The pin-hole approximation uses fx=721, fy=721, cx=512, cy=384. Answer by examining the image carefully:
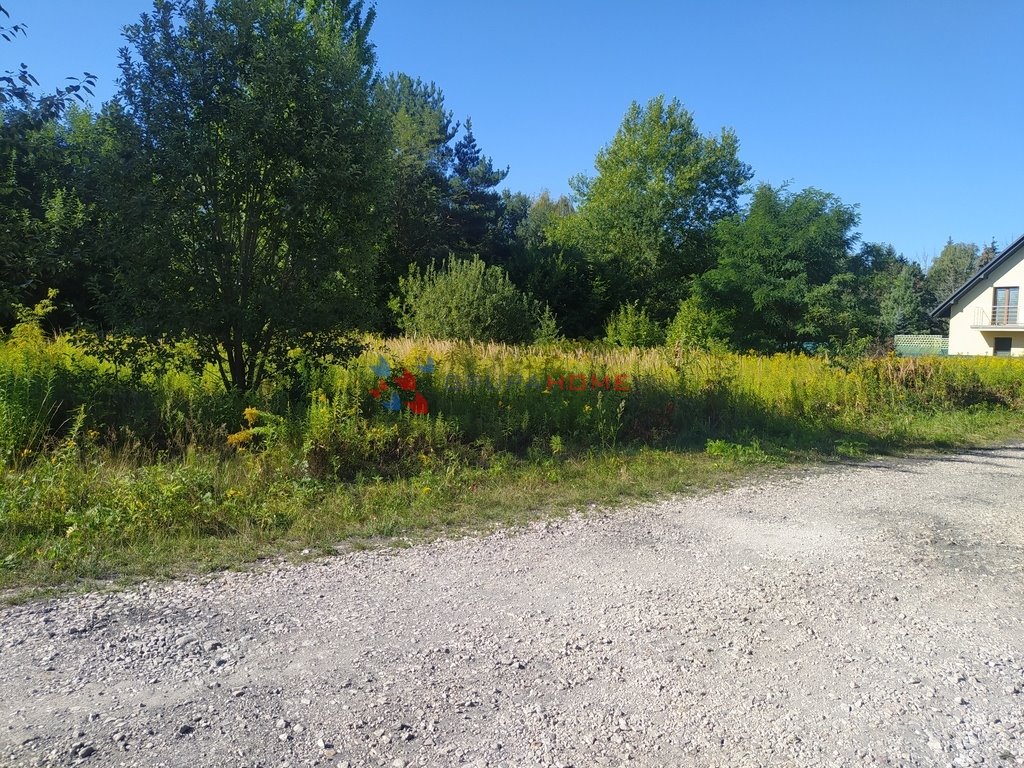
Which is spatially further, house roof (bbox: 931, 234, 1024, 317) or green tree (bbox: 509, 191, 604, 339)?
house roof (bbox: 931, 234, 1024, 317)

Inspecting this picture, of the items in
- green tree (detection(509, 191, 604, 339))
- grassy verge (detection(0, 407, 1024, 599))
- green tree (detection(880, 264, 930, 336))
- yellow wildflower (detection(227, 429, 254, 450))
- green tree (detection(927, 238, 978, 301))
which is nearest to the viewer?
grassy verge (detection(0, 407, 1024, 599))

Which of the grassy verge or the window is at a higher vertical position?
the window

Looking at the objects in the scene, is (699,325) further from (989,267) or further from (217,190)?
(989,267)

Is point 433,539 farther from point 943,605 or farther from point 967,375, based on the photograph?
point 967,375

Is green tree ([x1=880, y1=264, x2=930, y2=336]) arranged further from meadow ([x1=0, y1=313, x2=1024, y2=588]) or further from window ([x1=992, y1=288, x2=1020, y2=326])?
meadow ([x1=0, y1=313, x2=1024, y2=588])

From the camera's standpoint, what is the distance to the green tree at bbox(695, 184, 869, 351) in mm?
25281

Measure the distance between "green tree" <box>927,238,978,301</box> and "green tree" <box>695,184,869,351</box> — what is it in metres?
66.1

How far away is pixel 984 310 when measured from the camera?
46.8m

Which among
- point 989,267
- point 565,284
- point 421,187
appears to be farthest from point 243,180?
point 989,267

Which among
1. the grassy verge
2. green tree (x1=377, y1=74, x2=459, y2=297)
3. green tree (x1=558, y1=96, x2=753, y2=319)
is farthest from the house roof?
the grassy verge

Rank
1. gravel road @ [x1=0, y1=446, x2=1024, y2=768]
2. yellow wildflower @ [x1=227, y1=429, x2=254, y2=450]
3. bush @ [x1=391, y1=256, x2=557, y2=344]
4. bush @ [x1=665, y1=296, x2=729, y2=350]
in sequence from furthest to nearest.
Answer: bush @ [x1=665, y1=296, x2=729, y2=350] < bush @ [x1=391, y1=256, x2=557, y2=344] < yellow wildflower @ [x1=227, y1=429, x2=254, y2=450] < gravel road @ [x1=0, y1=446, x2=1024, y2=768]

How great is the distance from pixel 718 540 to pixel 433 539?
222cm

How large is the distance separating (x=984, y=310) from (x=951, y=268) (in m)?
55.3

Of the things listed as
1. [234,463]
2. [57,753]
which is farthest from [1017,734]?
[234,463]
